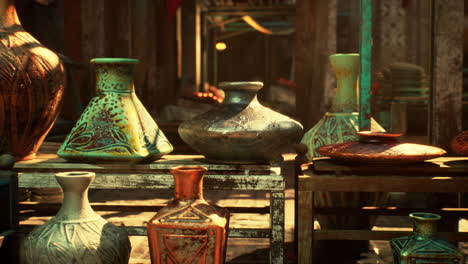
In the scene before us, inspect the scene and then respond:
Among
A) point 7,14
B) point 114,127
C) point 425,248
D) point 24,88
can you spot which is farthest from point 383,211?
point 7,14

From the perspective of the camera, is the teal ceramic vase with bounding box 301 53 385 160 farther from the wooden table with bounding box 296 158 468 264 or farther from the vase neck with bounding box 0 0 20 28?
the vase neck with bounding box 0 0 20 28

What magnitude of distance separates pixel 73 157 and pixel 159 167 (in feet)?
1.17

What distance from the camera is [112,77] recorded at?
203 centimetres

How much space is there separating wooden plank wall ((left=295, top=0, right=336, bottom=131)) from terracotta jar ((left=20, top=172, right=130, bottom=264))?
3.62m

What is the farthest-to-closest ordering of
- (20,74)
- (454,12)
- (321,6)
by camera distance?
(321,6) < (454,12) < (20,74)

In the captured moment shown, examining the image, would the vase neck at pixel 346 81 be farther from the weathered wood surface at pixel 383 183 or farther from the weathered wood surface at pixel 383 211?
the weathered wood surface at pixel 383 183

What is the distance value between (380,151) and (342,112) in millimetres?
718

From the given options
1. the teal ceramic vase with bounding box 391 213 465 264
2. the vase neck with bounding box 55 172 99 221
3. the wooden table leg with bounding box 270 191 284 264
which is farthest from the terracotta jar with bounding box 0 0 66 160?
the teal ceramic vase with bounding box 391 213 465 264

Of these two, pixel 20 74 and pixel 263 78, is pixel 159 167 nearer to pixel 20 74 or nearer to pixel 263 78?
pixel 20 74

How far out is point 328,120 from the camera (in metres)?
2.57

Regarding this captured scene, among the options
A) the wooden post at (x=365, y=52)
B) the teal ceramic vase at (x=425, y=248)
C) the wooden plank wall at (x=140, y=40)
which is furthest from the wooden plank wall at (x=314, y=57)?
the teal ceramic vase at (x=425, y=248)

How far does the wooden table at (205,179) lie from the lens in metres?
1.86

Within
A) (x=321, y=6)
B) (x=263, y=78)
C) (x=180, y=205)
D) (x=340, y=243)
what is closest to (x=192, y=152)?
(x=321, y=6)

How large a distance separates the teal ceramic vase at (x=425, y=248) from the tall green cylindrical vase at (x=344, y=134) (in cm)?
82
